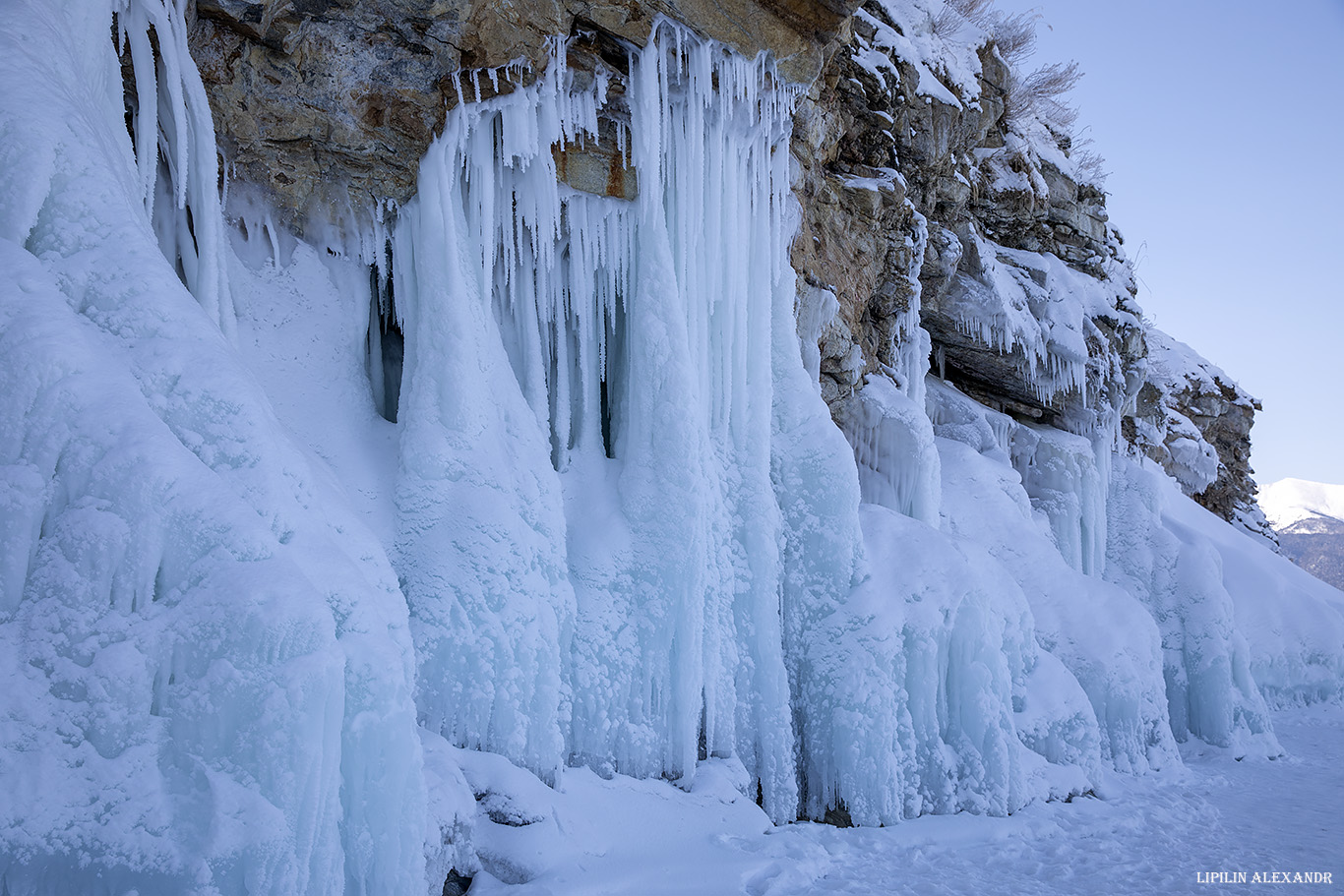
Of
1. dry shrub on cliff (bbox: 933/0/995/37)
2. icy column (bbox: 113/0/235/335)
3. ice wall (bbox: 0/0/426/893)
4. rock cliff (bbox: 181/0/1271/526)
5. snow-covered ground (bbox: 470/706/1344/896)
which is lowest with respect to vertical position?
snow-covered ground (bbox: 470/706/1344/896)

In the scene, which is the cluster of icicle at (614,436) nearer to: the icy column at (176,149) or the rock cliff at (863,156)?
the rock cliff at (863,156)

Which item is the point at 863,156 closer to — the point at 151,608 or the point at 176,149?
the point at 176,149

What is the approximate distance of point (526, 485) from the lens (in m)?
5.78

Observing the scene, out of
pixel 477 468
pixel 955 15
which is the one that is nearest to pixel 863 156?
pixel 955 15

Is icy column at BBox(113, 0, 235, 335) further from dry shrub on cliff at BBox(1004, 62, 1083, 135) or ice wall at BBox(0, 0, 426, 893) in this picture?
dry shrub on cliff at BBox(1004, 62, 1083, 135)

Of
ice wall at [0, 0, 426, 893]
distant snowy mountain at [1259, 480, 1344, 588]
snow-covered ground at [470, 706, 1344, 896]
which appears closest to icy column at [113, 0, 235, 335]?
ice wall at [0, 0, 426, 893]

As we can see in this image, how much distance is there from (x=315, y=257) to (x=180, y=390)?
2989 mm

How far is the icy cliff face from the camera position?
2.94 metres

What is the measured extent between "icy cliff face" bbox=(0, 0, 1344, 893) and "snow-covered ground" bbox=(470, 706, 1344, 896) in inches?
10.9

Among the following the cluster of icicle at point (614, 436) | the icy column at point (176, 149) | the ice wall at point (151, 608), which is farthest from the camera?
the cluster of icicle at point (614, 436)

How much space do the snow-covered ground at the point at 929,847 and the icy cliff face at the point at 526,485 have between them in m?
0.28

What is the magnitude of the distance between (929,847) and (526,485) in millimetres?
3818

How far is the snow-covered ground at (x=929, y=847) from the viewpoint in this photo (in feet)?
16.1

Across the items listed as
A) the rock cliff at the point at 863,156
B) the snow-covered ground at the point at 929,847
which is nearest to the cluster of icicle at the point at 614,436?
the rock cliff at the point at 863,156
